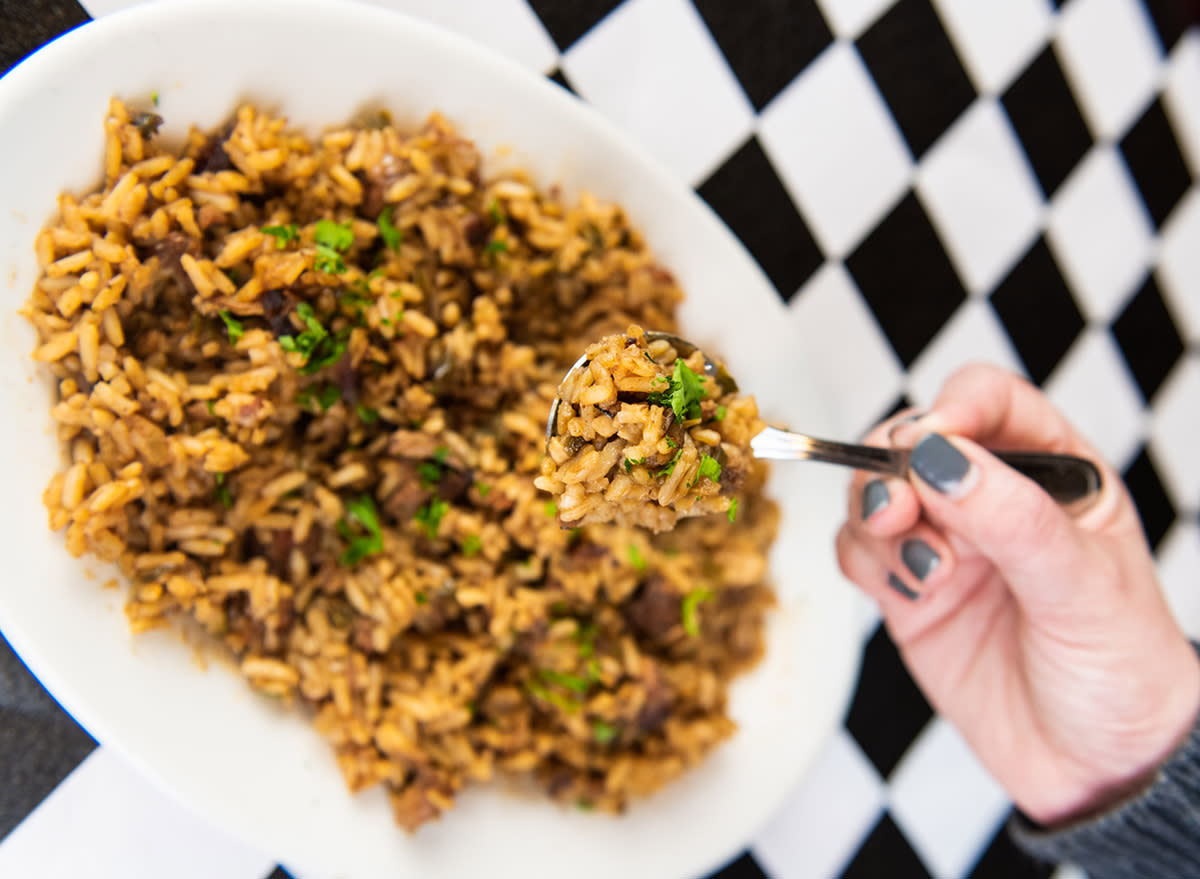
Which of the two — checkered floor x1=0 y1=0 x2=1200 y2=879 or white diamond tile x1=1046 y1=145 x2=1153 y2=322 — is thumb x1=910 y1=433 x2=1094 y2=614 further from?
white diamond tile x1=1046 y1=145 x2=1153 y2=322

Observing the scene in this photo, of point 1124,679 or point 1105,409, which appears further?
point 1105,409

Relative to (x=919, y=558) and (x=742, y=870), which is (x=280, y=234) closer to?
(x=919, y=558)

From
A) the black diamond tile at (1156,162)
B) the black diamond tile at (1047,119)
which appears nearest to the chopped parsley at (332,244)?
the black diamond tile at (1047,119)

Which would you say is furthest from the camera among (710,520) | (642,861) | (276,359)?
(710,520)

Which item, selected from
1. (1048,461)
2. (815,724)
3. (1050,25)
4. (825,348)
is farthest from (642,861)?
(1050,25)

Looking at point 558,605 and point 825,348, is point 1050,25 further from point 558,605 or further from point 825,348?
point 558,605

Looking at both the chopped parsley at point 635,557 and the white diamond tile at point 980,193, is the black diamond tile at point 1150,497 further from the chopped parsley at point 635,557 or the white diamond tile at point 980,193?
the chopped parsley at point 635,557

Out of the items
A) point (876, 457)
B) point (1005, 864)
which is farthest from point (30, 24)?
point (1005, 864)
